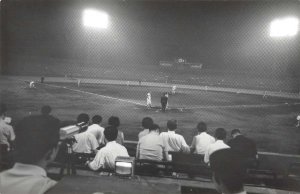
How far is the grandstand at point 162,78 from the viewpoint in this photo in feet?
9.05

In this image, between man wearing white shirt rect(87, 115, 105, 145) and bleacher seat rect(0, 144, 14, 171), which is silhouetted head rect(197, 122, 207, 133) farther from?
bleacher seat rect(0, 144, 14, 171)

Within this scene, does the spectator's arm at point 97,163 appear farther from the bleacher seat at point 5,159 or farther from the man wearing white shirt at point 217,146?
the man wearing white shirt at point 217,146

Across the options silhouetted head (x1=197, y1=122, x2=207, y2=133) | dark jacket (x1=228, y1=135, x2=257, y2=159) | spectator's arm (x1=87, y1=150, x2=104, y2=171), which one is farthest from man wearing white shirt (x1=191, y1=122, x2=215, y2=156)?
spectator's arm (x1=87, y1=150, x2=104, y2=171)

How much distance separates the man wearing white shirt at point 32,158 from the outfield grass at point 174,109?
4.37 m

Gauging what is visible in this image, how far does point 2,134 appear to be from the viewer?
3.56 meters

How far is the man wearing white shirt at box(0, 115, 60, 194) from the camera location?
139cm

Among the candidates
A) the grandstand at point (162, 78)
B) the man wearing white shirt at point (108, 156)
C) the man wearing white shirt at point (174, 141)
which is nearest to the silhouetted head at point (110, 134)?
the man wearing white shirt at point (108, 156)

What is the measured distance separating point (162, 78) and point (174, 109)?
4705 millimetres

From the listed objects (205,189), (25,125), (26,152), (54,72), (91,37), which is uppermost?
(91,37)

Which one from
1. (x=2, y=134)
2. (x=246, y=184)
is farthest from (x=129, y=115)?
(x=246, y=184)

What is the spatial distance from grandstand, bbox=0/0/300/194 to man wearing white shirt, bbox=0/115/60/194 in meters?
0.10

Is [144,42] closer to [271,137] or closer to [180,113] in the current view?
[180,113]

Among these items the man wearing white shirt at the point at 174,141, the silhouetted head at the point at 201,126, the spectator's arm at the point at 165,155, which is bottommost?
the spectator's arm at the point at 165,155

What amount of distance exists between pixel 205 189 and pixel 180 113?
6866 millimetres
